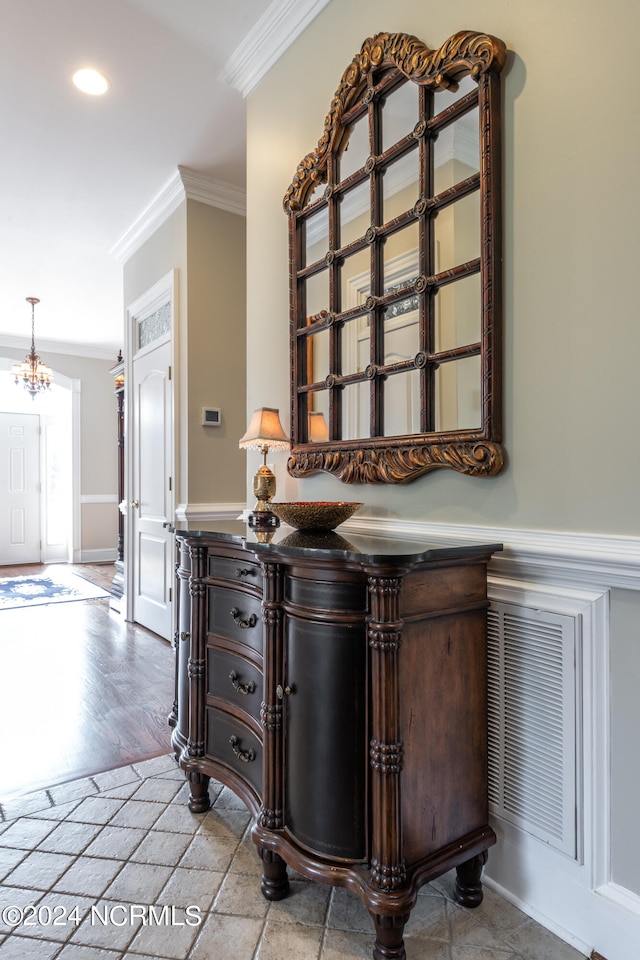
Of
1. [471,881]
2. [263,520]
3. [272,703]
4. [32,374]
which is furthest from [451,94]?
[32,374]

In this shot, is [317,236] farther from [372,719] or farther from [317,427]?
[372,719]

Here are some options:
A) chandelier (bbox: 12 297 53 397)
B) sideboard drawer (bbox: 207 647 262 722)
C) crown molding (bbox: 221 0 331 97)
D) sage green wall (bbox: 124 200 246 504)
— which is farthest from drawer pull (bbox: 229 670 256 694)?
chandelier (bbox: 12 297 53 397)

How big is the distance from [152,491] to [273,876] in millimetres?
2981

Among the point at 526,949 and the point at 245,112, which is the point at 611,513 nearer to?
the point at 526,949

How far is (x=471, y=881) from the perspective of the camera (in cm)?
140

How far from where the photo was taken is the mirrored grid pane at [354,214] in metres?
1.88

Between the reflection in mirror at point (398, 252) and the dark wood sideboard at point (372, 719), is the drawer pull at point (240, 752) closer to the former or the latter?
the dark wood sideboard at point (372, 719)

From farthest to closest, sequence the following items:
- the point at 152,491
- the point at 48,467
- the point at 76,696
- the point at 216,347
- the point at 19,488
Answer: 1. the point at 48,467
2. the point at 19,488
3. the point at 152,491
4. the point at 216,347
5. the point at 76,696

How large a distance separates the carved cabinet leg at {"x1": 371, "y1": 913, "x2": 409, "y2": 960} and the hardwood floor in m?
1.30

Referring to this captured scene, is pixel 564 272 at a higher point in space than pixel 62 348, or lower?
lower

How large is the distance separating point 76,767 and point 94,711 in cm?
55

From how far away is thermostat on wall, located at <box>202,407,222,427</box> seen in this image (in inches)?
142

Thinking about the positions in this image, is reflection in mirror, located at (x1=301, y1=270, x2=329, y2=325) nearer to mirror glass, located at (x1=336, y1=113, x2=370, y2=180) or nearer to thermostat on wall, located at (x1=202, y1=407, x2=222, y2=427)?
mirror glass, located at (x1=336, y1=113, x2=370, y2=180)

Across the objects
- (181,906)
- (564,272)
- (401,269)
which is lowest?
(181,906)
